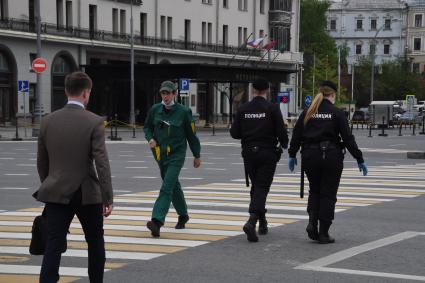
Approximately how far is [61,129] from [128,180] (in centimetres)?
1144

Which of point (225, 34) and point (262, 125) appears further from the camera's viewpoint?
point (225, 34)

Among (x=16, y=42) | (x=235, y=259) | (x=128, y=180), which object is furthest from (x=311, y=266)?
(x=16, y=42)

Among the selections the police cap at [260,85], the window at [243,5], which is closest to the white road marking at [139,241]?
the police cap at [260,85]

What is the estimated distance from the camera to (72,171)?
6.02 meters

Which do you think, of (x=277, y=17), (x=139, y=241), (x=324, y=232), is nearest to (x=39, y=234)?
(x=139, y=241)

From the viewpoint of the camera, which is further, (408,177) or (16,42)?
(16,42)

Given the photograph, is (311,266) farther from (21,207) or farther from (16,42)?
(16,42)

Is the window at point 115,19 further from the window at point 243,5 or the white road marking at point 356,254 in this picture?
the white road marking at point 356,254

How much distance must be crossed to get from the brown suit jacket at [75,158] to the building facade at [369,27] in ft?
381

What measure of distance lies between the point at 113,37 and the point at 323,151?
50778 mm

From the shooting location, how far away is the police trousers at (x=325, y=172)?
9055mm

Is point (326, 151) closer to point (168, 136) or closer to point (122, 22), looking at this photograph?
point (168, 136)

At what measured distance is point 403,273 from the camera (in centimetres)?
767

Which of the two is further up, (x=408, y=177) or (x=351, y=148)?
(x=351, y=148)
